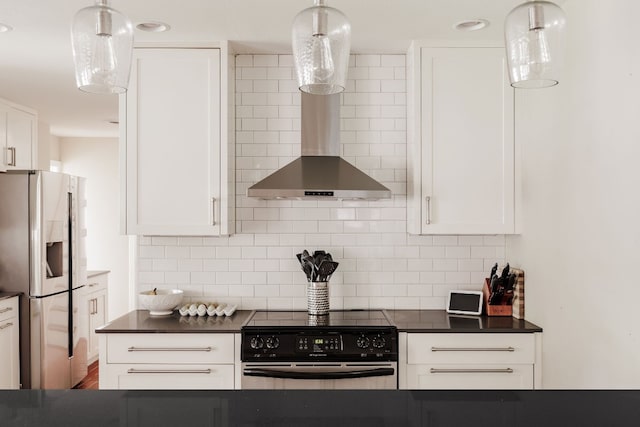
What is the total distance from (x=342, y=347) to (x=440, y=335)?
513 mm

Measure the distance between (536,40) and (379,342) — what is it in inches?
86.9

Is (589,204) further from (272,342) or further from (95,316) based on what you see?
(95,316)

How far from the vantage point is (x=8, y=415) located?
1.24 metres

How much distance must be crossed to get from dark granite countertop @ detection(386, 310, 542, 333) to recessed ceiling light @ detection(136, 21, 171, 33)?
6.56 feet

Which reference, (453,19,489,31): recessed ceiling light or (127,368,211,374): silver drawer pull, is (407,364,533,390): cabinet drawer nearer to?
(127,368,211,374): silver drawer pull

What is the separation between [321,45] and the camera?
919mm

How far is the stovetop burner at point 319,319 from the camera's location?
3019 millimetres

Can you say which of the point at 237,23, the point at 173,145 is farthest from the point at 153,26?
the point at 173,145

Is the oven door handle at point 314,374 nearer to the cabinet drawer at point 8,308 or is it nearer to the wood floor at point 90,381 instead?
the cabinet drawer at point 8,308

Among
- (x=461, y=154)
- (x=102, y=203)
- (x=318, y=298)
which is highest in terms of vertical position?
(x=461, y=154)

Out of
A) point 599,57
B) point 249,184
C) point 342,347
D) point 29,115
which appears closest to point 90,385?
point 29,115

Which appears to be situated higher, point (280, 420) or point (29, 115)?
point (29, 115)

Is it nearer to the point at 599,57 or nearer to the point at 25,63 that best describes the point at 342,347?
the point at 599,57

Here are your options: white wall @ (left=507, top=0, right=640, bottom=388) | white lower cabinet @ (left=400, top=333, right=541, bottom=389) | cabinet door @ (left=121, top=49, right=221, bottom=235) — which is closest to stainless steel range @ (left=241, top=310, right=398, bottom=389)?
white lower cabinet @ (left=400, top=333, right=541, bottom=389)
